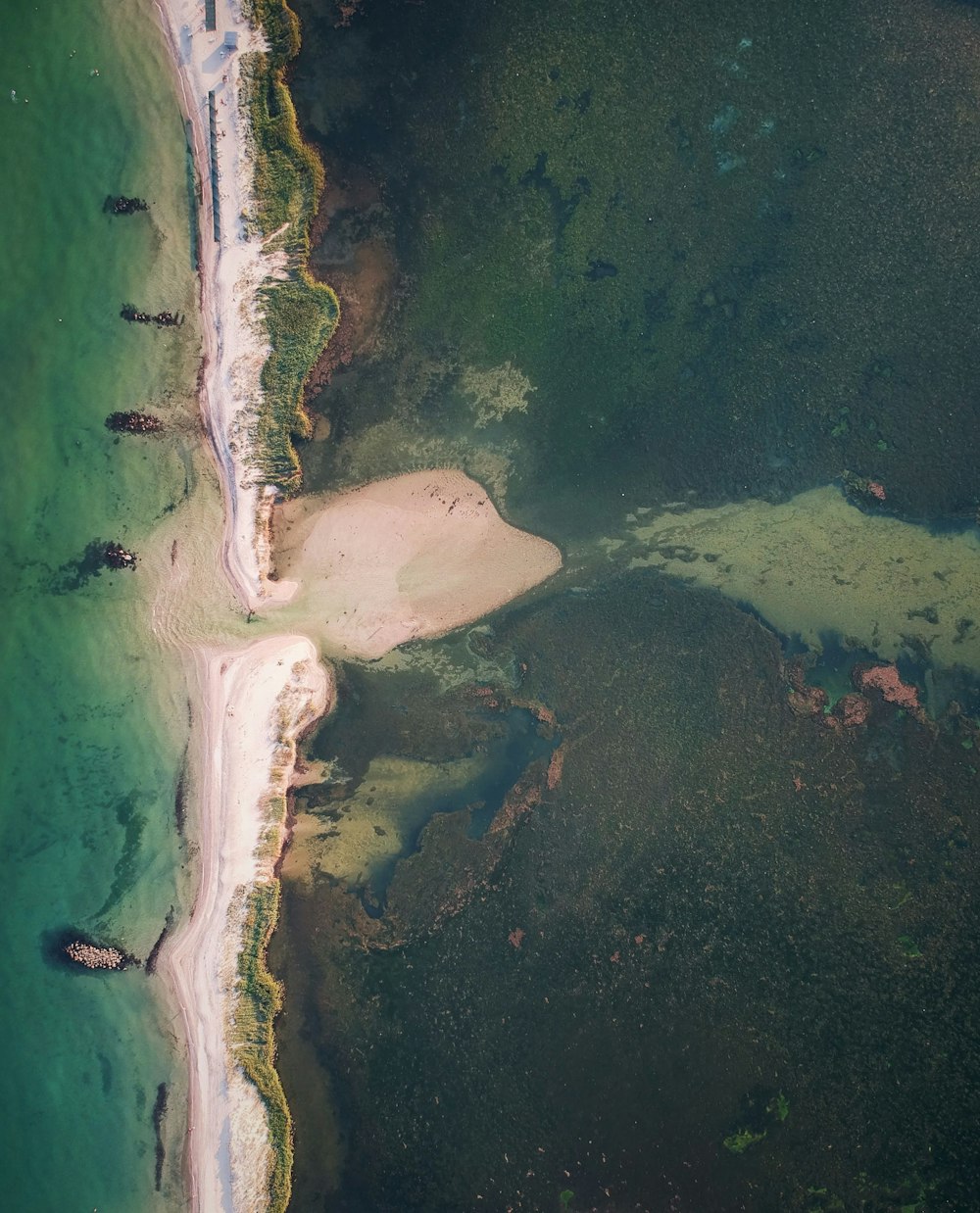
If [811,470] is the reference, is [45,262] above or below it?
above

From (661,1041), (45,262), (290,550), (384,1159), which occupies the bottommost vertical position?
(384,1159)

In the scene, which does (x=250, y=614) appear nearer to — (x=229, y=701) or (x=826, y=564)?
A: (x=229, y=701)

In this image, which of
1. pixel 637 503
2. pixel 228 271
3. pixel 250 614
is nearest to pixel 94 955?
pixel 250 614

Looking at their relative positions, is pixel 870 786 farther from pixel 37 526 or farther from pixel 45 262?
pixel 45 262

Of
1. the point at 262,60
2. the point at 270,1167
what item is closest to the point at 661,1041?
the point at 270,1167

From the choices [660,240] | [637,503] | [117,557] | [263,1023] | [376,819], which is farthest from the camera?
[637,503]

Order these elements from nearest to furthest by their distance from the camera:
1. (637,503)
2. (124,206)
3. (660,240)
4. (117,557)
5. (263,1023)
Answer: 1. (124,206)
2. (117,557)
3. (263,1023)
4. (660,240)
5. (637,503)

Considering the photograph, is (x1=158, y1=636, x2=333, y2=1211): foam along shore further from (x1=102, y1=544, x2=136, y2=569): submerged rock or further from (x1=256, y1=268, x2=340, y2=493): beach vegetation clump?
(x1=256, y1=268, x2=340, y2=493): beach vegetation clump

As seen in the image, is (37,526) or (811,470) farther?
(811,470)
